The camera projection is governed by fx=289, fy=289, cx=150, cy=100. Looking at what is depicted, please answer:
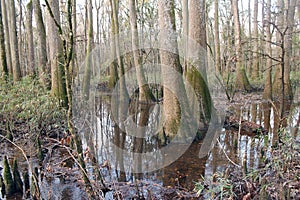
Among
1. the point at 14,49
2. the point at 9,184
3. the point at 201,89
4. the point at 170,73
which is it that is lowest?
the point at 9,184

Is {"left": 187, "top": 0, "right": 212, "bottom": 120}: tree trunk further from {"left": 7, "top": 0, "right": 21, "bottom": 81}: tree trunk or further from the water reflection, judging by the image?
{"left": 7, "top": 0, "right": 21, "bottom": 81}: tree trunk

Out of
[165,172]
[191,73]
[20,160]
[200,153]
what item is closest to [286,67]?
[191,73]

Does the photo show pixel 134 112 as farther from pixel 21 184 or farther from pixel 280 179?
pixel 280 179

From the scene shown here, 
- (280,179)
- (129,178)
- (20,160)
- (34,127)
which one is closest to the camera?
(280,179)

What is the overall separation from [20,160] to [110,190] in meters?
2.19

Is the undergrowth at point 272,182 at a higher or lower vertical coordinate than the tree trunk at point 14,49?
lower

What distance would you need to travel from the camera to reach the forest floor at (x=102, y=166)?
116 inches

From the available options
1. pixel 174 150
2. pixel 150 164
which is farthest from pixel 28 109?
pixel 174 150

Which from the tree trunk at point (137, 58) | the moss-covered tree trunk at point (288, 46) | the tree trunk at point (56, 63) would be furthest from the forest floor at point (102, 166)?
the moss-covered tree trunk at point (288, 46)

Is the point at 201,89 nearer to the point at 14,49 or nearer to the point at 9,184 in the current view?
the point at 9,184

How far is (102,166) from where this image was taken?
3.67 metres

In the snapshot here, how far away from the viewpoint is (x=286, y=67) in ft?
34.9

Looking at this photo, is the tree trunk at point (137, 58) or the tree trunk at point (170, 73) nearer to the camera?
the tree trunk at point (170, 73)

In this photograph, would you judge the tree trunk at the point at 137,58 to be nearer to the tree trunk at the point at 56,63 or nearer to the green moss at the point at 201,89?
the tree trunk at the point at 56,63
